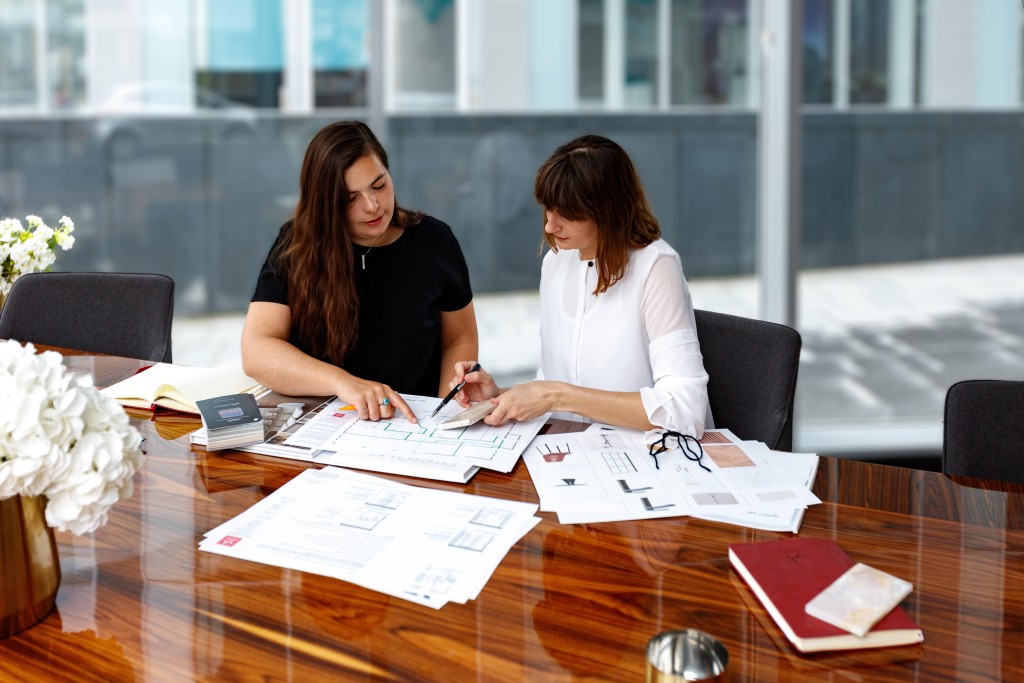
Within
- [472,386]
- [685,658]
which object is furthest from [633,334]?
[685,658]

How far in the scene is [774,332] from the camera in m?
2.24

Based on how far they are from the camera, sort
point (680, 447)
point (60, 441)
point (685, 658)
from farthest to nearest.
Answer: point (680, 447) → point (60, 441) → point (685, 658)

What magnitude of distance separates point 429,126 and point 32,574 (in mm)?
3239

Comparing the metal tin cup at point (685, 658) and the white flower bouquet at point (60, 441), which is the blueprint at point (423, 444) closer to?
the white flower bouquet at point (60, 441)

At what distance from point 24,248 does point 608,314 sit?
5.30 feet

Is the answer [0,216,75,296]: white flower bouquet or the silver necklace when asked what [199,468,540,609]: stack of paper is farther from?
[0,216,75,296]: white flower bouquet

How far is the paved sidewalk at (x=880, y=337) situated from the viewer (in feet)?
14.7

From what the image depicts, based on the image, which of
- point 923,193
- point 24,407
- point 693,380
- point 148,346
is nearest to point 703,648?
point 24,407

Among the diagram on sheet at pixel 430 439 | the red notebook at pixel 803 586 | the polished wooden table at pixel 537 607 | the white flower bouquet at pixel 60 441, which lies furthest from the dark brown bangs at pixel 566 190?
the white flower bouquet at pixel 60 441

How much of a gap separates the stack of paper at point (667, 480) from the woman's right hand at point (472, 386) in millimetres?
247

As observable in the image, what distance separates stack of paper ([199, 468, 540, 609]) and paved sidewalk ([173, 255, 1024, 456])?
2772mm

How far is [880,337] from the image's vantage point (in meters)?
4.57

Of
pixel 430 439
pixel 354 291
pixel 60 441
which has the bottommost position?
pixel 430 439

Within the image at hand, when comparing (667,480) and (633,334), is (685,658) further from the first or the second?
(633,334)
